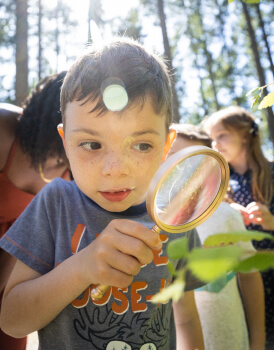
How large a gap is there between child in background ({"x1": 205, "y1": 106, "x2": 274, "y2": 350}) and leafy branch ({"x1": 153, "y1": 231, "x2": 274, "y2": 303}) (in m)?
2.90

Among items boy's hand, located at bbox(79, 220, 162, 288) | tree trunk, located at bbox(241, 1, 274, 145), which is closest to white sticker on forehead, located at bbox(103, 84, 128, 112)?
boy's hand, located at bbox(79, 220, 162, 288)

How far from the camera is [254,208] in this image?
101 inches

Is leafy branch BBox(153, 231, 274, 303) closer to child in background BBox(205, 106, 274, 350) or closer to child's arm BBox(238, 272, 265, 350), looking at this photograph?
child's arm BBox(238, 272, 265, 350)

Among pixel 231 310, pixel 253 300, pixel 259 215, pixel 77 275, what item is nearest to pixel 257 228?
pixel 259 215

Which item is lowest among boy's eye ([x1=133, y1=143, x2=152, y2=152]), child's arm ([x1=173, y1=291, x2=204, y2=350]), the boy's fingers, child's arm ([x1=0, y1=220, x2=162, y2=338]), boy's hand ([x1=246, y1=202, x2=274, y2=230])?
child's arm ([x1=173, y1=291, x2=204, y2=350])

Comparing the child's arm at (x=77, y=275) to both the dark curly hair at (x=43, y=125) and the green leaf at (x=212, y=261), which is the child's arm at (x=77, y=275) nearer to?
the green leaf at (x=212, y=261)

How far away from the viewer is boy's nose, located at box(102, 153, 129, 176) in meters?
1.08

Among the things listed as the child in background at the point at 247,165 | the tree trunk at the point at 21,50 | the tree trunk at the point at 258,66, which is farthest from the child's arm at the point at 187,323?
the tree trunk at the point at 258,66

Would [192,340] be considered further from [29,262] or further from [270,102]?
[270,102]

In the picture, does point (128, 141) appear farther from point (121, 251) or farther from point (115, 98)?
point (121, 251)

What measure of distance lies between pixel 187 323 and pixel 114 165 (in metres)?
1.00

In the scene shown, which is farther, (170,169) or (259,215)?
(259,215)

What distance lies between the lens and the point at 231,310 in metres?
2.22

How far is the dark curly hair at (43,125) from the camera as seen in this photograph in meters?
2.32
